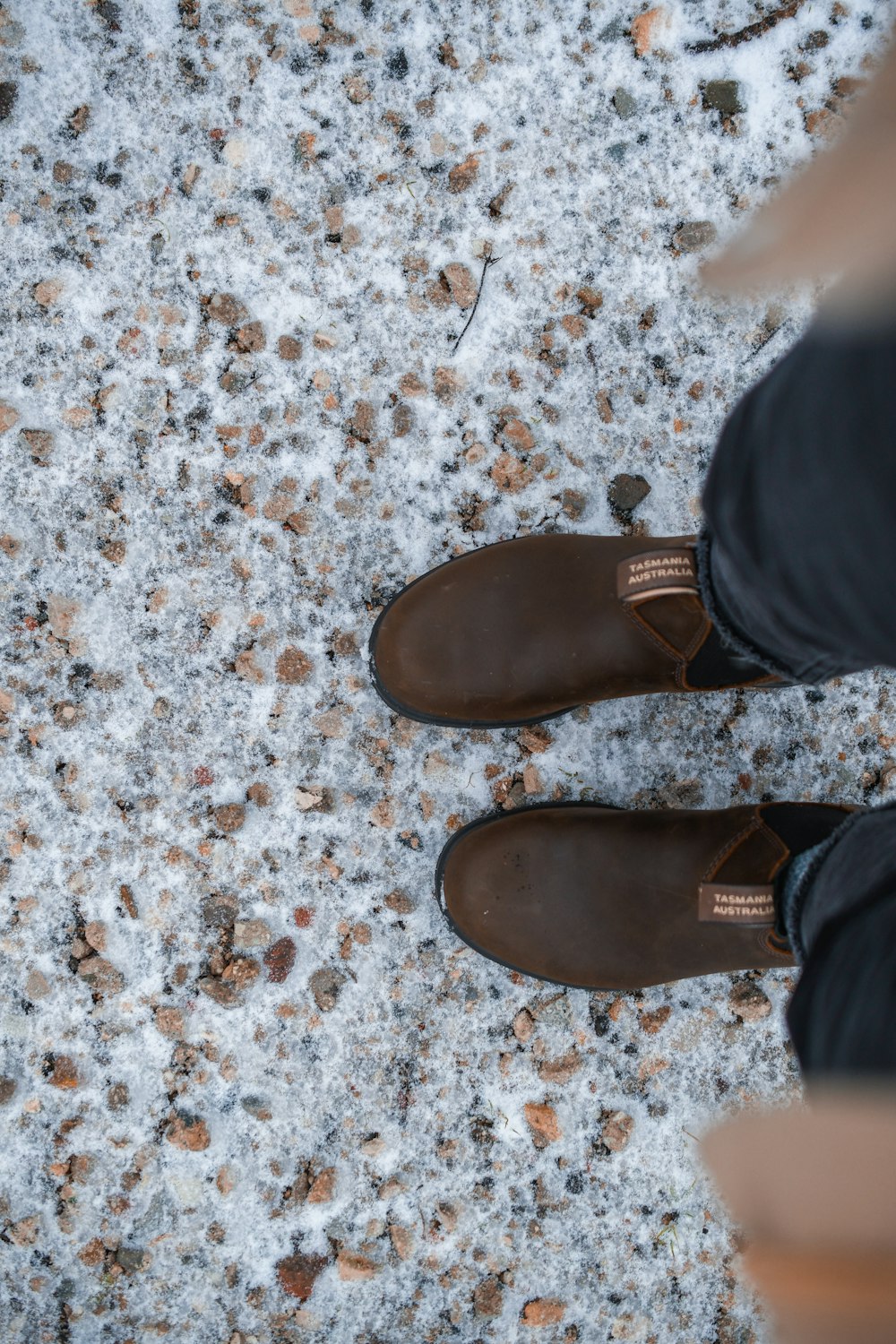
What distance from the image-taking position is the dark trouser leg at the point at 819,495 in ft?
2.09

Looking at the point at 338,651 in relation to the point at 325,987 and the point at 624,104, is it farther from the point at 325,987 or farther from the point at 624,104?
the point at 624,104

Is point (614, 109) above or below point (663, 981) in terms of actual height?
above

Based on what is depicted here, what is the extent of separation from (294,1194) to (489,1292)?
1.02 feet

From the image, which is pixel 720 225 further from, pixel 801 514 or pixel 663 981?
pixel 663 981

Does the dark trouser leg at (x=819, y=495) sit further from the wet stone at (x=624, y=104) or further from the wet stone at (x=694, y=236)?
the wet stone at (x=624, y=104)

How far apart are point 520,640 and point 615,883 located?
1.15ft

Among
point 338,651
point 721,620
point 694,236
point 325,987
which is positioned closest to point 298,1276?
point 325,987

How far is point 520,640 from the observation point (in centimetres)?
114

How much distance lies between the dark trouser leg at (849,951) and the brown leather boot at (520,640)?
0.26 meters

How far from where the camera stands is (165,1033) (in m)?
1.18

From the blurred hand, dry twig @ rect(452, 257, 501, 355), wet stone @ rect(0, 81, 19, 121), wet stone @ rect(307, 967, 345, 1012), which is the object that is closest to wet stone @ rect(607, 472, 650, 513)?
dry twig @ rect(452, 257, 501, 355)

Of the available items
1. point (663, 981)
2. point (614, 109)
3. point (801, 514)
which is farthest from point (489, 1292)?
point (614, 109)

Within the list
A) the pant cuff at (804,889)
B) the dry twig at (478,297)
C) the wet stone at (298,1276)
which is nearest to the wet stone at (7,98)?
the dry twig at (478,297)

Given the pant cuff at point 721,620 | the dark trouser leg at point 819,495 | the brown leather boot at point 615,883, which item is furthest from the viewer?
the brown leather boot at point 615,883
